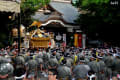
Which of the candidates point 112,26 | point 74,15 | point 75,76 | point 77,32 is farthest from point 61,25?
point 75,76

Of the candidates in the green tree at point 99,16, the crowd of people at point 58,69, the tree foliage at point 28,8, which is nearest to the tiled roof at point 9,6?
the tree foliage at point 28,8

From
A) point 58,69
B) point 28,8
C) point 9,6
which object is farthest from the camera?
point 28,8

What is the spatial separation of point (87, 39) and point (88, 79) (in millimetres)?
20210

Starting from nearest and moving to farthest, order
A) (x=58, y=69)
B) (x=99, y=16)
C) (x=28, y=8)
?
(x=58, y=69)
(x=28, y=8)
(x=99, y=16)

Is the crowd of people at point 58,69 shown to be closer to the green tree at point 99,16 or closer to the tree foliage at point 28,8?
the green tree at point 99,16

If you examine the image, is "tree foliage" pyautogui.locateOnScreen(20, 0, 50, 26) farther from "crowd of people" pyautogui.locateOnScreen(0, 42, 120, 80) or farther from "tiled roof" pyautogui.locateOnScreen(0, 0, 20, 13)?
"crowd of people" pyautogui.locateOnScreen(0, 42, 120, 80)

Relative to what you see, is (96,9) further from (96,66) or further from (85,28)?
(96,66)

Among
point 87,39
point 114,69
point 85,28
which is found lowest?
point 87,39

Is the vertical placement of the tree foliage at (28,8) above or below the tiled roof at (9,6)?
below

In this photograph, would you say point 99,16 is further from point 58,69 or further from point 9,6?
point 58,69

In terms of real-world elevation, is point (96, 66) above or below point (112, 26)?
above

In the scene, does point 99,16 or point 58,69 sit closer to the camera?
point 58,69

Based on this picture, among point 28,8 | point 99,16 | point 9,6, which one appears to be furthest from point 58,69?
point 99,16

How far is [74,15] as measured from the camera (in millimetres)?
28938
